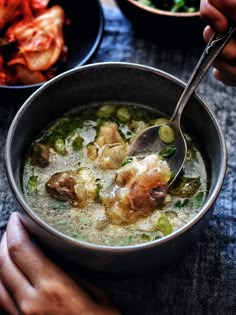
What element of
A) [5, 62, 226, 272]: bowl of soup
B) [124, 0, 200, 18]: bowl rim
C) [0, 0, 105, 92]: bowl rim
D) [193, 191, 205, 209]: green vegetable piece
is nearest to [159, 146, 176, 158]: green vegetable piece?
[5, 62, 226, 272]: bowl of soup

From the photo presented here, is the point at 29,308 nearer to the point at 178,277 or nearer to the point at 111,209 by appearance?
the point at 111,209

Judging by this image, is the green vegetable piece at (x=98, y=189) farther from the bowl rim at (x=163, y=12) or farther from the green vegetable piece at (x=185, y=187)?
the bowl rim at (x=163, y=12)

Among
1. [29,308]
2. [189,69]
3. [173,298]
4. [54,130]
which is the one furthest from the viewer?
[189,69]

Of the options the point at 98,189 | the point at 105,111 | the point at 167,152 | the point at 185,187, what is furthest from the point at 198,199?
the point at 105,111

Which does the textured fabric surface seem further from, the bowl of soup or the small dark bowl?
the small dark bowl

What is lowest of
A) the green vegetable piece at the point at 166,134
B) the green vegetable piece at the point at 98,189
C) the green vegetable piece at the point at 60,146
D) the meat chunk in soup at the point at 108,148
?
the green vegetable piece at the point at 166,134

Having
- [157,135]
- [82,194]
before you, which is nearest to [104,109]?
[157,135]

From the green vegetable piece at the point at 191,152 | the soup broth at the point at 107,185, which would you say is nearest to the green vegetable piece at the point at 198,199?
the soup broth at the point at 107,185
